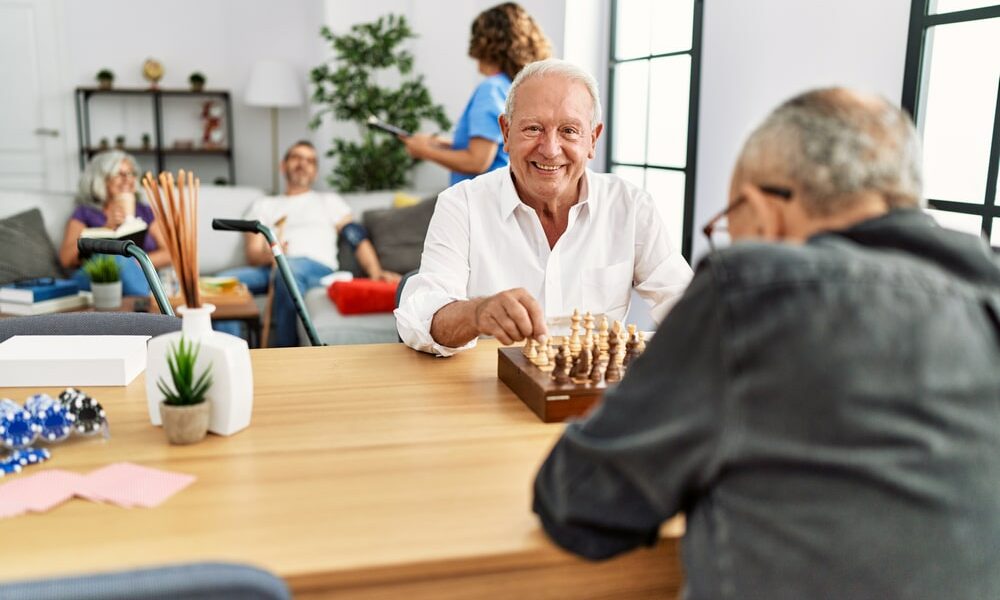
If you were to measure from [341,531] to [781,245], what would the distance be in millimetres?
571

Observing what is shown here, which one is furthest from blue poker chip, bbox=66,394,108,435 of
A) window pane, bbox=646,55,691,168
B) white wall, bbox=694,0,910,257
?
window pane, bbox=646,55,691,168

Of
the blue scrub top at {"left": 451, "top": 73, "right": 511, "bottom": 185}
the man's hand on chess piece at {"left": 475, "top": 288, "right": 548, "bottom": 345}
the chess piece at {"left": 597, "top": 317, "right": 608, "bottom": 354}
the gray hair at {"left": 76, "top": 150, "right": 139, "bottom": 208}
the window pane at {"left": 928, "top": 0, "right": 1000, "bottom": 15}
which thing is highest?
the window pane at {"left": 928, "top": 0, "right": 1000, "bottom": 15}

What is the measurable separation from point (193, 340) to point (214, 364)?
0.05 m

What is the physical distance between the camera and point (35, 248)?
13.9 feet

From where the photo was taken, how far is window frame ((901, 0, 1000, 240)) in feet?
7.20

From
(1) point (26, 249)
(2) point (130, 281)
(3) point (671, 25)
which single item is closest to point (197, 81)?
(1) point (26, 249)

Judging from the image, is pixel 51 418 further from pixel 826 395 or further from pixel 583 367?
pixel 826 395

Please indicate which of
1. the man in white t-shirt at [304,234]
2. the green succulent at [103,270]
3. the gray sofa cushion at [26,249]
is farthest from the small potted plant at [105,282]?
the man in white t-shirt at [304,234]

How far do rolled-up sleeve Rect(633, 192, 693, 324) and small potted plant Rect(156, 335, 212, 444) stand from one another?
118 cm

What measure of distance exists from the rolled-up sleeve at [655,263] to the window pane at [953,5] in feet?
3.43

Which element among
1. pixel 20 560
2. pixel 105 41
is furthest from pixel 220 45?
pixel 20 560

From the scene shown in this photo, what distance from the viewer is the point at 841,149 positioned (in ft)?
2.55

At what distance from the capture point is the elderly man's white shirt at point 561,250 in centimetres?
202

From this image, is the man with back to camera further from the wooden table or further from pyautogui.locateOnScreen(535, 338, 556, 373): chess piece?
pyautogui.locateOnScreen(535, 338, 556, 373): chess piece
